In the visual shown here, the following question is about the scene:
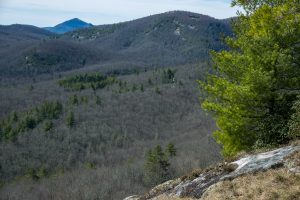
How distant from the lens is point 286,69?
18453 millimetres

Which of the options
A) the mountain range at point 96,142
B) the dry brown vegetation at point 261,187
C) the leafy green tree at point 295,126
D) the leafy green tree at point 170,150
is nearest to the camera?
the dry brown vegetation at point 261,187

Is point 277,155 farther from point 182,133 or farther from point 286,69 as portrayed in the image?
point 182,133

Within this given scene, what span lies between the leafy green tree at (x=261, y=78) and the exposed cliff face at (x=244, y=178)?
11.2ft

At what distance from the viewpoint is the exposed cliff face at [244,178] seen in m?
12.3

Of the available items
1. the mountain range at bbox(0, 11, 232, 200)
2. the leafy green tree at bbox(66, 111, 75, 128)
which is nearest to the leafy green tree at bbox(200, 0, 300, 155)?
the mountain range at bbox(0, 11, 232, 200)

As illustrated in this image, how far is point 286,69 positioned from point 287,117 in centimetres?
201

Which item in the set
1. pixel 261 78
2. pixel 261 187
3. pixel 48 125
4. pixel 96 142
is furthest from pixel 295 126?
pixel 48 125

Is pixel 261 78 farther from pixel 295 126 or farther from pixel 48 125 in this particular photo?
pixel 48 125

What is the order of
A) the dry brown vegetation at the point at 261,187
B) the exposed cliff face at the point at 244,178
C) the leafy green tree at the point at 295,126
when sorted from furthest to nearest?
the leafy green tree at the point at 295,126
the exposed cliff face at the point at 244,178
the dry brown vegetation at the point at 261,187

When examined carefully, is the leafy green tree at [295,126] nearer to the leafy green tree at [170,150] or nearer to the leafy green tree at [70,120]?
the leafy green tree at [170,150]

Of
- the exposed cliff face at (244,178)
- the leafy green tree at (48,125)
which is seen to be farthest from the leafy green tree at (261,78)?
the leafy green tree at (48,125)

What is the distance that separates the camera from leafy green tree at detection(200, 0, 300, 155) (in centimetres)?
1811

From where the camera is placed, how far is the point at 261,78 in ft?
58.3

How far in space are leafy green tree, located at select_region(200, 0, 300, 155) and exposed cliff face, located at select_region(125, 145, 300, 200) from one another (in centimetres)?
341
